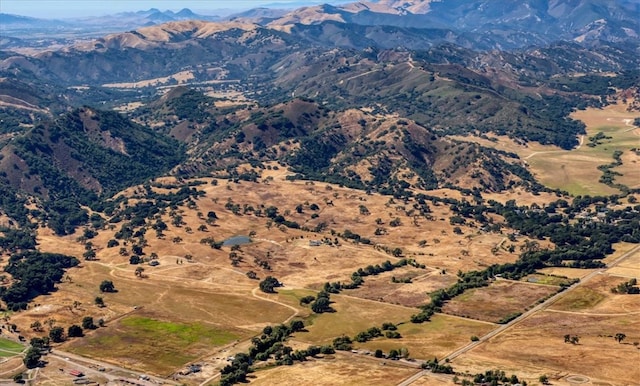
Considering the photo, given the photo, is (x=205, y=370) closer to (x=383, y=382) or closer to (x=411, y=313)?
(x=383, y=382)

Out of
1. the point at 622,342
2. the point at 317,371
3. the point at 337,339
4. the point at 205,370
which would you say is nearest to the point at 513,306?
the point at 622,342

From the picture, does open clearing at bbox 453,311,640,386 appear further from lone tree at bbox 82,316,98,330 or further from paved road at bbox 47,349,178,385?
lone tree at bbox 82,316,98,330

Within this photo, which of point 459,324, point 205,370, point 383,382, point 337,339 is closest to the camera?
point 383,382

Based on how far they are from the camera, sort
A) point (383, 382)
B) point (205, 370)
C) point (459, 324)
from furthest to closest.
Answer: point (459, 324), point (205, 370), point (383, 382)

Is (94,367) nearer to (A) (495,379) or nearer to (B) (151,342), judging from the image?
(B) (151,342)

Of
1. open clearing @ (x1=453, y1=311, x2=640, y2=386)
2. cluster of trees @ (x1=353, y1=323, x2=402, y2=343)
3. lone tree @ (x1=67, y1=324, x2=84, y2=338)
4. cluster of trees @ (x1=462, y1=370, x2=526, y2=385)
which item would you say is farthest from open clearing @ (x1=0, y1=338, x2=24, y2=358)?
cluster of trees @ (x1=462, y1=370, x2=526, y2=385)
